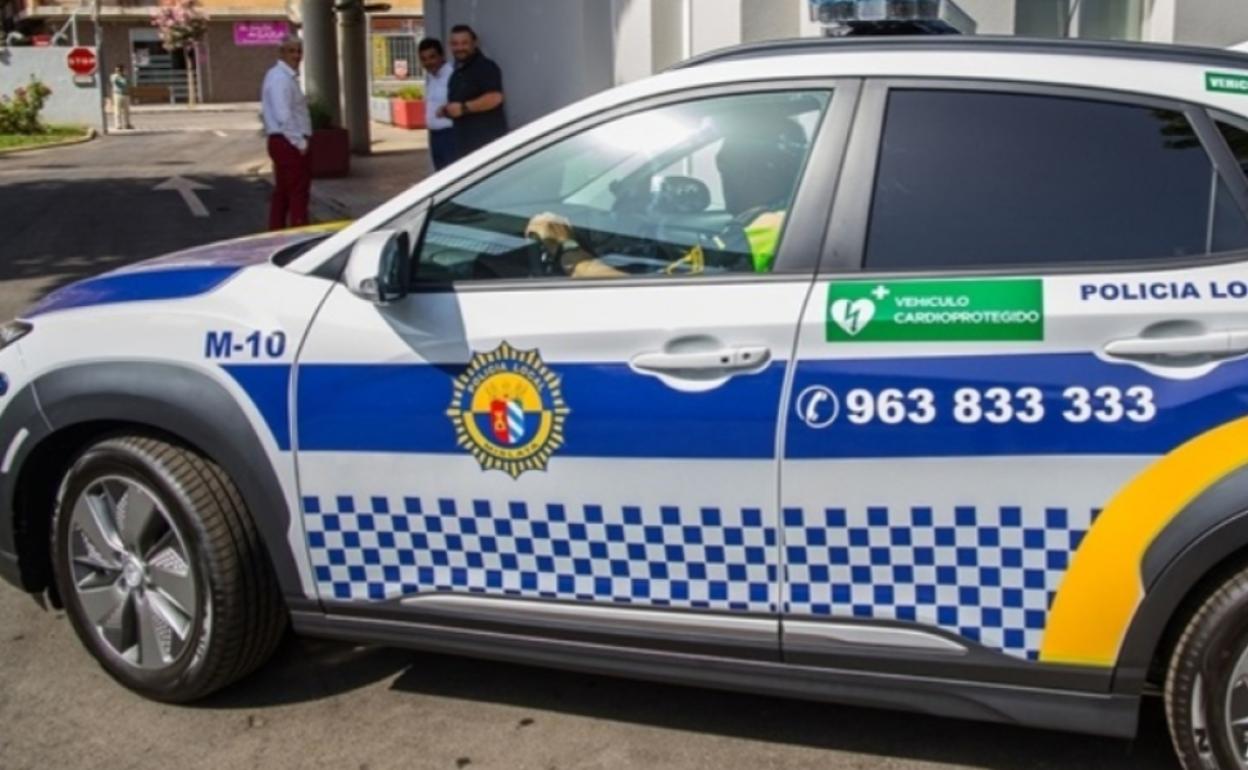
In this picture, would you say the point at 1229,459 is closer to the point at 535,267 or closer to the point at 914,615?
the point at 914,615

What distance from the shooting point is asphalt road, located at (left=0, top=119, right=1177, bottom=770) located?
3.64 m

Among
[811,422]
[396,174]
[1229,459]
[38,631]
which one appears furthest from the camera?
[396,174]

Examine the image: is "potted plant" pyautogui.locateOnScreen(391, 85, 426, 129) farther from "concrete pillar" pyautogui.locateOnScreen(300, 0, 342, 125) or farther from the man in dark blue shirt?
the man in dark blue shirt

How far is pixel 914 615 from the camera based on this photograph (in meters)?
3.21

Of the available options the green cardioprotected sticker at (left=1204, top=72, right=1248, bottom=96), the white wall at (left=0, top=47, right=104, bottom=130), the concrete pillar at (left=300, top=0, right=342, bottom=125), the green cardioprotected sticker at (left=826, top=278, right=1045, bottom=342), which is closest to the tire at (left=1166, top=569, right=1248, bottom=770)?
the green cardioprotected sticker at (left=826, top=278, right=1045, bottom=342)

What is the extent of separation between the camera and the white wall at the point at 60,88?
39.7 m

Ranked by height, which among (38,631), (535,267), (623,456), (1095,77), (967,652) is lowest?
(38,631)

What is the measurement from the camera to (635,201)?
362cm

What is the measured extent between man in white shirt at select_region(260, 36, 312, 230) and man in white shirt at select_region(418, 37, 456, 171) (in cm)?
108

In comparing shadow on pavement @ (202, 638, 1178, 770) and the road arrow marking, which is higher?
the road arrow marking

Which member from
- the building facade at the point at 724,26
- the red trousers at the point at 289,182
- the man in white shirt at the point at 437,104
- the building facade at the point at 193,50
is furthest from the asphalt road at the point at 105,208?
the building facade at the point at 193,50

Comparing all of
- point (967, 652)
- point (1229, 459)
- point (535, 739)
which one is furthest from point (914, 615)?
point (535, 739)

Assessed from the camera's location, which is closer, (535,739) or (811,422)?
(811,422)

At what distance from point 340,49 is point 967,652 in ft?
72.7
